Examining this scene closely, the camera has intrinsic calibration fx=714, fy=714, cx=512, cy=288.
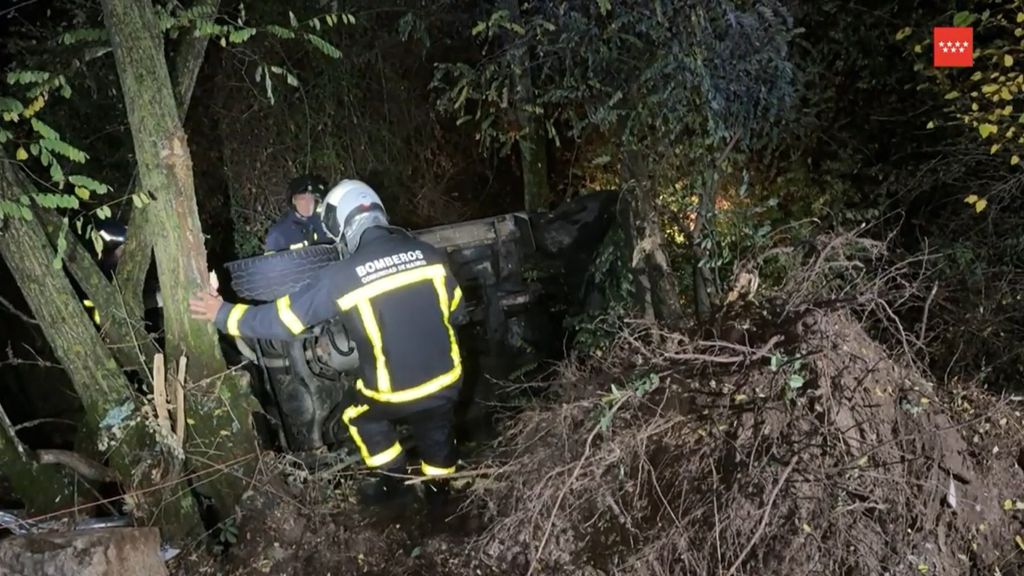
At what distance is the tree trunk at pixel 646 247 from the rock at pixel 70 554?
9.93 ft

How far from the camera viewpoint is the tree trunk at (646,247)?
4445 millimetres

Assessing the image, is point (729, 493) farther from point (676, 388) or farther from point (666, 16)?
point (666, 16)

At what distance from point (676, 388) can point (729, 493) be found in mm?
452

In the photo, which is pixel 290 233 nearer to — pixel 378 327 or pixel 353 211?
pixel 353 211

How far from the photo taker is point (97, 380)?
331 cm

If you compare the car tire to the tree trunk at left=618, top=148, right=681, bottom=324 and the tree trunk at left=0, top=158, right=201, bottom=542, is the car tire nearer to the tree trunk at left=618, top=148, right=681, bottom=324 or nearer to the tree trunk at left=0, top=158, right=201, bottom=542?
the tree trunk at left=0, top=158, right=201, bottom=542

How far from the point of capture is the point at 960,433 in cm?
286

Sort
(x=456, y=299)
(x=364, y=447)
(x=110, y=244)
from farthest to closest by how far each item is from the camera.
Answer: (x=110, y=244), (x=456, y=299), (x=364, y=447)

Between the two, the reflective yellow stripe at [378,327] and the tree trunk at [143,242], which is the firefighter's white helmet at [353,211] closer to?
the reflective yellow stripe at [378,327]

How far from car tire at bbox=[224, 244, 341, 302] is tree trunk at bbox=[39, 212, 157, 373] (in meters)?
0.67

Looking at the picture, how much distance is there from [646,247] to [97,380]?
3047 mm

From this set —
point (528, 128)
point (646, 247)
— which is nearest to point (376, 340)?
point (646, 247)

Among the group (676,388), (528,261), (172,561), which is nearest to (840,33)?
(528,261)

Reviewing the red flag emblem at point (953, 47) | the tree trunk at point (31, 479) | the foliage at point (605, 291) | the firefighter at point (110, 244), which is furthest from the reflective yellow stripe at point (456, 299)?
the red flag emblem at point (953, 47)
